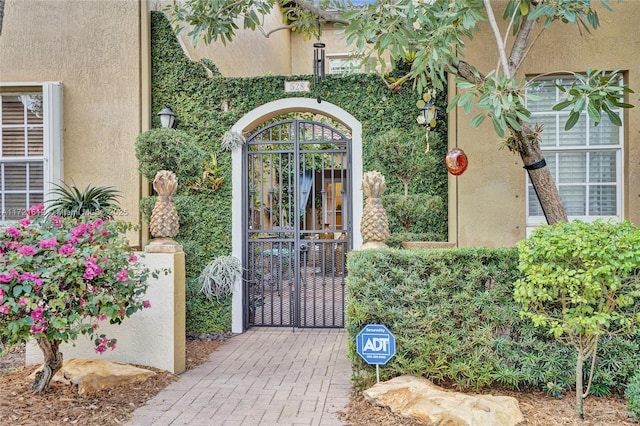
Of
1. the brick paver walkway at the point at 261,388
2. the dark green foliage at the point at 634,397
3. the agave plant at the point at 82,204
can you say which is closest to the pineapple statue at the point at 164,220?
the agave plant at the point at 82,204

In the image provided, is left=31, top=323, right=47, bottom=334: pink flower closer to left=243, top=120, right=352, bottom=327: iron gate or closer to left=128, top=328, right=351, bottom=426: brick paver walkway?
left=128, top=328, right=351, bottom=426: brick paver walkway

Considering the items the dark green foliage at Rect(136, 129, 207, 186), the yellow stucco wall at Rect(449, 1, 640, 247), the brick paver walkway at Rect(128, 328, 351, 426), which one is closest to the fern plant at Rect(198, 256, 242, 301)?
the brick paver walkway at Rect(128, 328, 351, 426)

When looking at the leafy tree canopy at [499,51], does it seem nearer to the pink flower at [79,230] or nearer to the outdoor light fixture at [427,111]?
the outdoor light fixture at [427,111]

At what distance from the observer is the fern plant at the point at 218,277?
6.41 meters

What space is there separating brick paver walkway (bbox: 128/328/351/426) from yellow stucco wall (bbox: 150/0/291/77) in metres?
4.16

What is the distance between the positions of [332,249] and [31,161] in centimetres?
460

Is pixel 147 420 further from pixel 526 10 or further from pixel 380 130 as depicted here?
pixel 526 10

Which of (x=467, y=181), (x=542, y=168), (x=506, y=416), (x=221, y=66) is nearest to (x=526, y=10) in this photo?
(x=542, y=168)

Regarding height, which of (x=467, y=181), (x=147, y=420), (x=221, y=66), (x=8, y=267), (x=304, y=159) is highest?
(x=221, y=66)

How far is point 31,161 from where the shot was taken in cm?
646

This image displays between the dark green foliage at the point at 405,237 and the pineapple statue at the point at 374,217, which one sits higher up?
the pineapple statue at the point at 374,217

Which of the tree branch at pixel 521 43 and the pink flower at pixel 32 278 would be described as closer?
the pink flower at pixel 32 278

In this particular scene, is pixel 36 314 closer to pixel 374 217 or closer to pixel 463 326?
pixel 374 217

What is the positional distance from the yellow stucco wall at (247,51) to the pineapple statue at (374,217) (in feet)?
10.9
